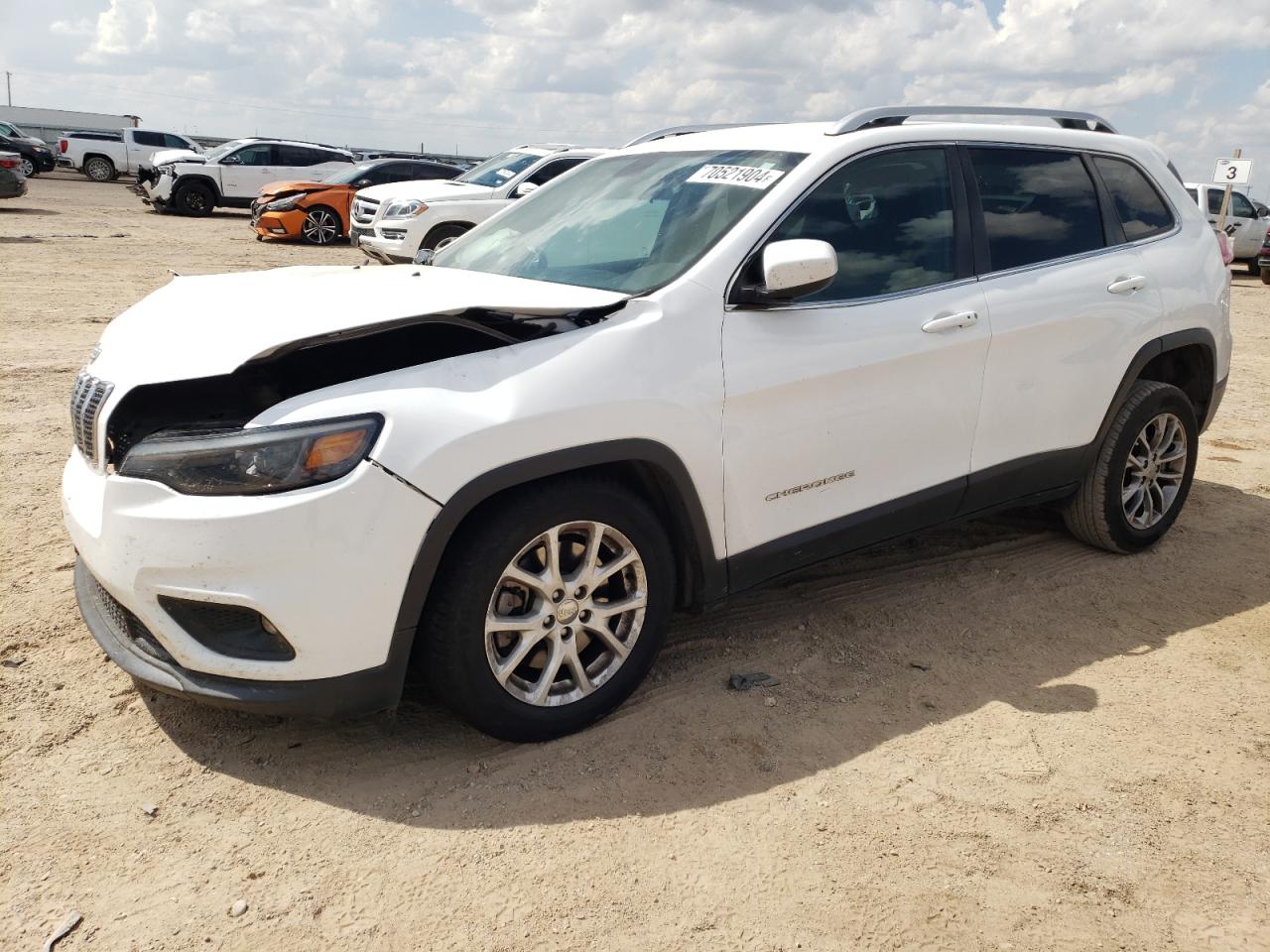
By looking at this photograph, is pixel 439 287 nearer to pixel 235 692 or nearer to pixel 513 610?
pixel 513 610

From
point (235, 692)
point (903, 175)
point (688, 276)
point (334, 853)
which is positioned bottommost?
point (334, 853)

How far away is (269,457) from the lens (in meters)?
2.61

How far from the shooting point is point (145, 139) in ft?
110

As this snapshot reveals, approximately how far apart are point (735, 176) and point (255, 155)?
22358 millimetres

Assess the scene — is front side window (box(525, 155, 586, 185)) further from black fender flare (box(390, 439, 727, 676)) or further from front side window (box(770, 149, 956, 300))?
black fender flare (box(390, 439, 727, 676))

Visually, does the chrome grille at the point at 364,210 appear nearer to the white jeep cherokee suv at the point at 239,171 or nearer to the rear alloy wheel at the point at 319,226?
the rear alloy wheel at the point at 319,226

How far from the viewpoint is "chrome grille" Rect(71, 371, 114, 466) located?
2951 millimetres

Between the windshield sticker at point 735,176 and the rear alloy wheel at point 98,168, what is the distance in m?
38.1

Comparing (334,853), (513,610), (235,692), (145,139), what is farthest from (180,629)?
(145,139)

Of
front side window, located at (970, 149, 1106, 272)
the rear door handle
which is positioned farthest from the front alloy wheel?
front side window, located at (970, 149, 1106, 272)

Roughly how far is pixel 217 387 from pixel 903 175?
2471mm

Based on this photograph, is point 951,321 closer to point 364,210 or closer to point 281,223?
point 364,210

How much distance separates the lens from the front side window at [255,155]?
75.8ft

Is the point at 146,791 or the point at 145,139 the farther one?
the point at 145,139
